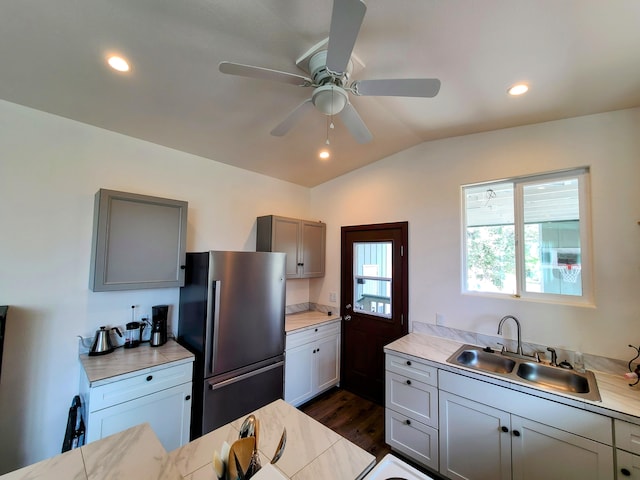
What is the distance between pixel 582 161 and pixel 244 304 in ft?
9.93

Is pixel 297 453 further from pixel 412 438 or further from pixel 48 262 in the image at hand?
pixel 48 262

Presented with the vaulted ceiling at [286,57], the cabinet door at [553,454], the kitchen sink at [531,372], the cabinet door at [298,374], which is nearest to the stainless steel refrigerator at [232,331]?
the cabinet door at [298,374]

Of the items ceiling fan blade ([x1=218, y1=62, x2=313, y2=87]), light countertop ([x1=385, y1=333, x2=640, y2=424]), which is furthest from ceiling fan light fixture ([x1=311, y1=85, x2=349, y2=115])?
light countertop ([x1=385, y1=333, x2=640, y2=424])

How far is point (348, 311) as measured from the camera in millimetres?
3363

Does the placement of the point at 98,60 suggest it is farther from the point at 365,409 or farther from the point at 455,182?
the point at 365,409

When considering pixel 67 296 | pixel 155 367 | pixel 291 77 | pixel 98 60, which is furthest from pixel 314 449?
pixel 98 60

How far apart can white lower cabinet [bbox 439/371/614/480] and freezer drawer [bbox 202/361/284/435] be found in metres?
1.52

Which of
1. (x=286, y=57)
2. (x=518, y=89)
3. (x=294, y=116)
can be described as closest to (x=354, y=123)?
(x=294, y=116)

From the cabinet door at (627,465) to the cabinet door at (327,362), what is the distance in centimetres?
237

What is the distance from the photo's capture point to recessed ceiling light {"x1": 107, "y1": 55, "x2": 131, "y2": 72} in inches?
60.7

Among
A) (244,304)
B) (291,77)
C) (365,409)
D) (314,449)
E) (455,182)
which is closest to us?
(314,449)

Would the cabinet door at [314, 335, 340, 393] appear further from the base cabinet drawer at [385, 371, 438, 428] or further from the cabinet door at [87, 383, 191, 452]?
the cabinet door at [87, 383, 191, 452]

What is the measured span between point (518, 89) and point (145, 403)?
3.46 metres

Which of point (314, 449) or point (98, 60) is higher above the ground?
point (98, 60)
